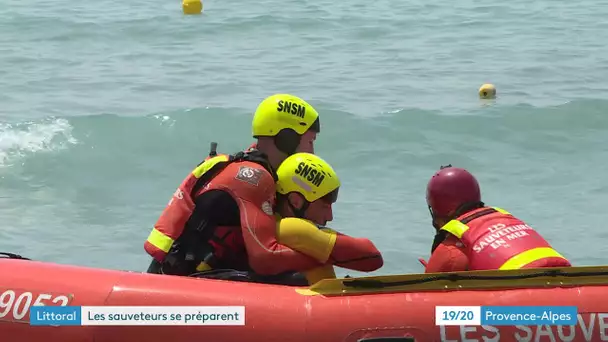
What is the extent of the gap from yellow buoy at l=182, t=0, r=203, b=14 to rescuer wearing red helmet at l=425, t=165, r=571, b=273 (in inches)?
581

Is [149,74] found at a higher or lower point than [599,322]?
lower

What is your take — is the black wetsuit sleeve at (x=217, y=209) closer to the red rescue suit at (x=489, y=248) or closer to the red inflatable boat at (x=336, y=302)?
the red inflatable boat at (x=336, y=302)

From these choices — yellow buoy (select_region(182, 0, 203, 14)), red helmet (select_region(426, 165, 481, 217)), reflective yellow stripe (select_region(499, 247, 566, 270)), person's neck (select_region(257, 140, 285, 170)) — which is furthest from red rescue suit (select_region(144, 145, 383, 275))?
yellow buoy (select_region(182, 0, 203, 14))

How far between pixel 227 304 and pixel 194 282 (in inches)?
7.8

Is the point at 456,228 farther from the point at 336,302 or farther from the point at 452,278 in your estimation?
the point at 336,302

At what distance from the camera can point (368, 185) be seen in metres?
10.7

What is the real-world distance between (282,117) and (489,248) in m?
1.21

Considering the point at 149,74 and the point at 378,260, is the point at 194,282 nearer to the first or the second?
the point at 378,260

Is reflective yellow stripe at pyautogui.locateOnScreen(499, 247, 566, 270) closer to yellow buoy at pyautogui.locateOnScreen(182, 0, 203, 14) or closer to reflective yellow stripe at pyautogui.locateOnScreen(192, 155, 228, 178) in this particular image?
reflective yellow stripe at pyautogui.locateOnScreen(192, 155, 228, 178)

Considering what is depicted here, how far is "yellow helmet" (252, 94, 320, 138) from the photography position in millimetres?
5398

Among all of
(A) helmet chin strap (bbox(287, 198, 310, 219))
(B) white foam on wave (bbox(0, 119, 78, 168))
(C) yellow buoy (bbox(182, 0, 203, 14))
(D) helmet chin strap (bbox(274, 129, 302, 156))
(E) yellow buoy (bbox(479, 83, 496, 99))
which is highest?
(D) helmet chin strap (bbox(274, 129, 302, 156))

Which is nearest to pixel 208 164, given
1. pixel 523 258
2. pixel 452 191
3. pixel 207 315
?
pixel 207 315

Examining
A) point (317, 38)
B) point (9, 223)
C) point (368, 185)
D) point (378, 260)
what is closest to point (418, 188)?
point (368, 185)

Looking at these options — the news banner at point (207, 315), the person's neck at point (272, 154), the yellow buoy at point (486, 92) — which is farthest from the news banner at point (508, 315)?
the yellow buoy at point (486, 92)
